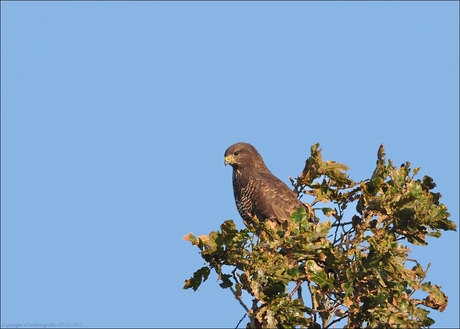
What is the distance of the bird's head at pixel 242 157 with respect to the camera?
1294 cm

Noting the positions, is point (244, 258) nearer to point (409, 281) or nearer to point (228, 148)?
point (409, 281)

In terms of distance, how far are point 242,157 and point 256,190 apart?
1057mm

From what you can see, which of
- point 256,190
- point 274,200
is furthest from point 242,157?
point 274,200

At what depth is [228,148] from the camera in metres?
13.1

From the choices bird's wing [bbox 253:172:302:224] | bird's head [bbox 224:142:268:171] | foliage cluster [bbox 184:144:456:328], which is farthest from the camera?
bird's head [bbox 224:142:268:171]

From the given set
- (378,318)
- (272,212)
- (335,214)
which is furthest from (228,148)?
(378,318)

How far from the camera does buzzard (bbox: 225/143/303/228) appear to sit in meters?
11.5

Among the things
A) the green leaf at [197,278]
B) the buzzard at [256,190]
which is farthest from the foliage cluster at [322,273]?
the buzzard at [256,190]

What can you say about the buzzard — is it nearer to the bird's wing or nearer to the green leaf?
the bird's wing

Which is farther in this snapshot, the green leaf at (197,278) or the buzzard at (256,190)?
the buzzard at (256,190)

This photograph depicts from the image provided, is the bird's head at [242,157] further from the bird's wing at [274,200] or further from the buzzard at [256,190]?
the bird's wing at [274,200]

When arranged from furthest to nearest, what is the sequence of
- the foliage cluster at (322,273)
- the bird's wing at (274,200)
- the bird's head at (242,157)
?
the bird's head at (242,157) < the bird's wing at (274,200) < the foliage cluster at (322,273)

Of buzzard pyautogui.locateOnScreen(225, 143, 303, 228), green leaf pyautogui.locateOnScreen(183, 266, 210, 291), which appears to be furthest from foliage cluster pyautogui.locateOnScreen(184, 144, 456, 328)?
buzzard pyautogui.locateOnScreen(225, 143, 303, 228)

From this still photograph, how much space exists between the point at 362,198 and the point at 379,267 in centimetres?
124
